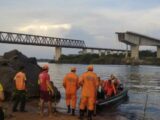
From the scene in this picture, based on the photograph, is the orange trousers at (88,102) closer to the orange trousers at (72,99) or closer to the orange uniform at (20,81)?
the orange trousers at (72,99)

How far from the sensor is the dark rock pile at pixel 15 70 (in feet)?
78.9

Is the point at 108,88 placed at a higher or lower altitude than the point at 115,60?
lower

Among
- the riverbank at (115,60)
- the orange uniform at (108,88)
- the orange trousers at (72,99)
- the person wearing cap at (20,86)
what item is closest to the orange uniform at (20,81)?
the person wearing cap at (20,86)

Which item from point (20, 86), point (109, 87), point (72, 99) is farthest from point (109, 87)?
point (20, 86)

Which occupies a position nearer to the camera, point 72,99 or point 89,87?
point 89,87

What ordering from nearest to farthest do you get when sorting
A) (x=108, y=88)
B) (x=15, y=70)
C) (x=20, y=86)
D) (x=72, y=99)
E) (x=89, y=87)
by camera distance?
(x=89, y=87)
(x=20, y=86)
(x=72, y=99)
(x=108, y=88)
(x=15, y=70)

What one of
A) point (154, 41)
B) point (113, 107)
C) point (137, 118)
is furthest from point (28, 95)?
point (154, 41)

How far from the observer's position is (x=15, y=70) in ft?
82.8

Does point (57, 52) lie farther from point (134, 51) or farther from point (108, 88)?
point (108, 88)

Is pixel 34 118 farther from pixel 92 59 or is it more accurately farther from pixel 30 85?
pixel 92 59

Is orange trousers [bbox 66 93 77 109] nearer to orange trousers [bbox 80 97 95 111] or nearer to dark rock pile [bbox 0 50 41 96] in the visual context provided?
orange trousers [bbox 80 97 95 111]

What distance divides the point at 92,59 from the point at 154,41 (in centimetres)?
4038

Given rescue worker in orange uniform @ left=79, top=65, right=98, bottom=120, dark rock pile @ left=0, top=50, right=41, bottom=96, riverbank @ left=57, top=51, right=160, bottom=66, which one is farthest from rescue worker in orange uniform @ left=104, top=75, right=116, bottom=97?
riverbank @ left=57, top=51, right=160, bottom=66

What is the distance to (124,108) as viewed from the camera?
25703 millimetres
